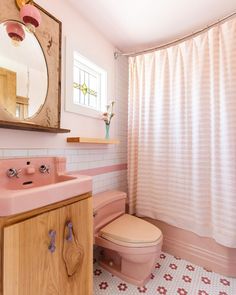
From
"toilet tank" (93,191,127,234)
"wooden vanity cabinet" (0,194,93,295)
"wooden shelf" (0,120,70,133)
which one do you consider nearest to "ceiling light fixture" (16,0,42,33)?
"wooden shelf" (0,120,70,133)

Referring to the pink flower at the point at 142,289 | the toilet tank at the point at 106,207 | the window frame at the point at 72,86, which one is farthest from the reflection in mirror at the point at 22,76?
the pink flower at the point at 142,289

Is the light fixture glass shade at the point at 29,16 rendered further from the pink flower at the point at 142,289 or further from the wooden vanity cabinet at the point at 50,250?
the pink flower at the point at 142,289

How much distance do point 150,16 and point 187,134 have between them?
3.65ft

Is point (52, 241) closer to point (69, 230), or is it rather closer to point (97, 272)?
point (69, 230)

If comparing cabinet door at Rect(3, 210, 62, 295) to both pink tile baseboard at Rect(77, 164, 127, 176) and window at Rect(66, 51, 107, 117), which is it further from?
window at Rect(66, 51, 107, 117)

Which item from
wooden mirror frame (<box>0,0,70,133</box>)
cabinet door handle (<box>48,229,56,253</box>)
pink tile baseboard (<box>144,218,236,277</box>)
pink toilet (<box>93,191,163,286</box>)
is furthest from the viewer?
pink tile baseboard (<box>144,218,236,277</box>)

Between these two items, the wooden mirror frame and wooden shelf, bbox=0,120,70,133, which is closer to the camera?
wooden shelf, bbox=0,120,70,133

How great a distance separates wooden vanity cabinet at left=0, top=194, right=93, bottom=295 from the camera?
2.42 feet

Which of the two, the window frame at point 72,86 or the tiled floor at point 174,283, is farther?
the window frame at point 72,86

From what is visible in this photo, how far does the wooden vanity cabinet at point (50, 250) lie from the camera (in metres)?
0.74

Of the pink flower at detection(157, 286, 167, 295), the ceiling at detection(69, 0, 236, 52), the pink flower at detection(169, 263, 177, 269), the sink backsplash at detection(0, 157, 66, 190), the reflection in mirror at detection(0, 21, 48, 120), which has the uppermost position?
the ceiling at detection(69, 0, 236, 52)

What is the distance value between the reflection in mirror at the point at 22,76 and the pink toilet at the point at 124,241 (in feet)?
3.01

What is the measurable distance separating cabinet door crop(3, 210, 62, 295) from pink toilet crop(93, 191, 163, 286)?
0.56 metres

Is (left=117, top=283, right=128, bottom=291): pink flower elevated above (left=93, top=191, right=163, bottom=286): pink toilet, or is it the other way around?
(left=93, top=191, right=163, bottom=286): pink toilet
